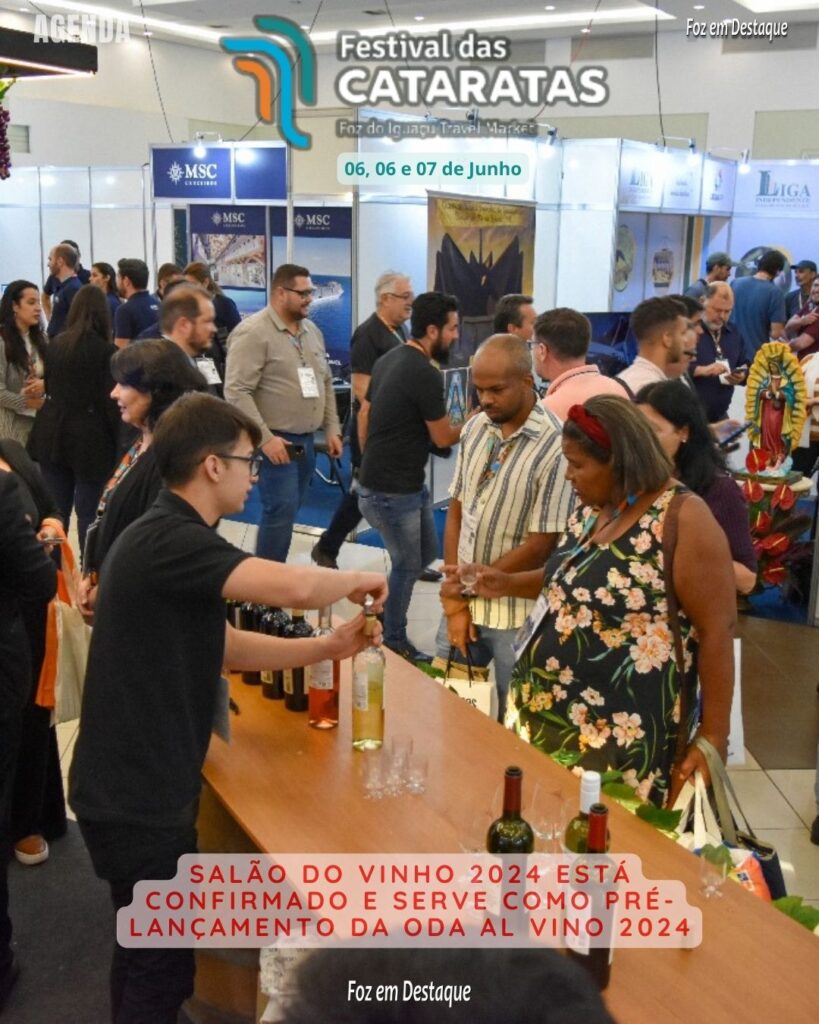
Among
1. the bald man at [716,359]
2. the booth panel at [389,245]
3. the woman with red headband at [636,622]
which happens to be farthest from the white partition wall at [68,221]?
the woman with red headband at [636,622]

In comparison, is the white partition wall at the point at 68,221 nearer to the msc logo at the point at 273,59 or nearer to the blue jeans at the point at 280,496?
the msc logo at the point at 273,59

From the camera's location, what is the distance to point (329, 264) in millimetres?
7684

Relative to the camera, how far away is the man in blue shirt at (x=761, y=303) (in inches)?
366

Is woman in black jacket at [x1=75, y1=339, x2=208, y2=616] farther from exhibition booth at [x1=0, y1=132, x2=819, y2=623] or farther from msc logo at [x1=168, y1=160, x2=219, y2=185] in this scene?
msc logo at [x1=168, y1=160, x2=219, y2=185]

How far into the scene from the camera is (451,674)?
2791 millimetres

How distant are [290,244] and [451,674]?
179 inches

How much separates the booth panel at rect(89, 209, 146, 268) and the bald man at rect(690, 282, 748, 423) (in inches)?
284

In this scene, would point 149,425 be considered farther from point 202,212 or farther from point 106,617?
point 202,212

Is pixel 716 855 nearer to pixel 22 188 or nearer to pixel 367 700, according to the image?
pixel 367 700

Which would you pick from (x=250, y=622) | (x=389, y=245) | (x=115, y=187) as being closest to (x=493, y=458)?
(x=250, y=622)

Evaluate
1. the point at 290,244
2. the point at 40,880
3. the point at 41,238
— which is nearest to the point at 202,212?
the point at 290,244

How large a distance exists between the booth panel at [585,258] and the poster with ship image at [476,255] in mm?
1076

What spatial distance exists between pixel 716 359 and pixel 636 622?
4.86 m

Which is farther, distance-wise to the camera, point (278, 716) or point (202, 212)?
point (202, 212)
